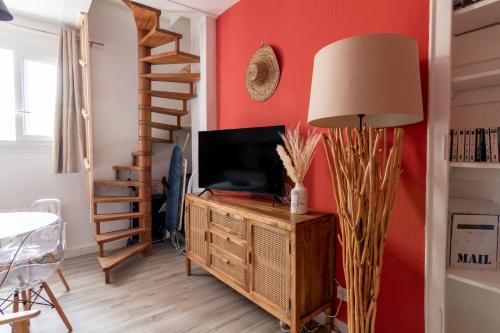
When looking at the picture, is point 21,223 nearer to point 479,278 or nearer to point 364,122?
point 364,122

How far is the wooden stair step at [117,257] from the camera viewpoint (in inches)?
104

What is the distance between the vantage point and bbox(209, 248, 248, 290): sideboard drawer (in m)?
2.04

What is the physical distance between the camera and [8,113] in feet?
9.63

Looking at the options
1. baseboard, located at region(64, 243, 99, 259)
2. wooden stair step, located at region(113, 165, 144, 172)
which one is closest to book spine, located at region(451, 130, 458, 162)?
wooden stair step, located at region(113, 165, 144, 172)

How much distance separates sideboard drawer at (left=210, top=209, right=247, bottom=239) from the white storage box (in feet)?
4.11

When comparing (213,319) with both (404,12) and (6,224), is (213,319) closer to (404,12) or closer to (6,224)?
(6,224)

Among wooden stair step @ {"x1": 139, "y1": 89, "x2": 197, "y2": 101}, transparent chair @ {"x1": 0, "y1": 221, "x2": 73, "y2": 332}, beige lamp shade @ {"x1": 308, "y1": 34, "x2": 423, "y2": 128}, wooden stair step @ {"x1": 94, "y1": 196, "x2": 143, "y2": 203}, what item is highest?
wooden stair step @ {"x1": 139, "y1": 89, "x2": 197, "y2": 101}

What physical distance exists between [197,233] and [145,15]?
231 cm

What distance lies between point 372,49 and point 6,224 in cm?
258

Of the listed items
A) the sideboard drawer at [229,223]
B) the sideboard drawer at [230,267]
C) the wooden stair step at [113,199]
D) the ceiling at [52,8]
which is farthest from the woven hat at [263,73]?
the wooden stair step at [113,199]

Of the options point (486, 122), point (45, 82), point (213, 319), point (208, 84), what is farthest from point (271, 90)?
point (45, 82)

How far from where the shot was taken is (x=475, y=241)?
4.20 feet

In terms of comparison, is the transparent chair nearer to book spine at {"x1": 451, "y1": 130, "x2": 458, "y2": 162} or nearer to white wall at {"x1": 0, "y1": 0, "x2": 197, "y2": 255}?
white wall at {"x1": 0, "y1": 0, "x2": 197, "y2": 255}

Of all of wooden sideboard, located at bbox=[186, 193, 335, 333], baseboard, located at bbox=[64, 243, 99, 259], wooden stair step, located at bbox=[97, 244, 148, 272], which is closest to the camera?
wooden sideboard, located at bbox=[186, 193, 335, 333]
